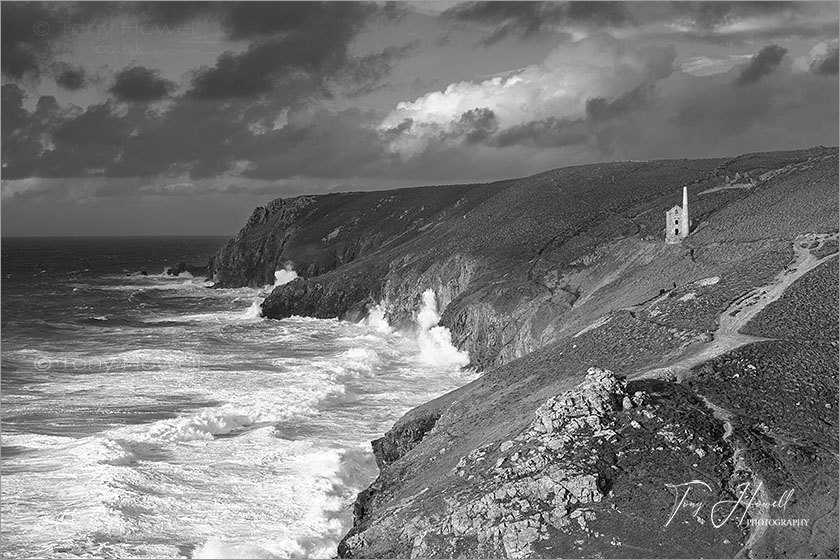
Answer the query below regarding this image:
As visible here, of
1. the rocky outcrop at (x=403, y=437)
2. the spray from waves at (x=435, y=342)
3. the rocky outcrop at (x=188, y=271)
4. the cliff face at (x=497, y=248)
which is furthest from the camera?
the rocky outcrop at (x=188, y=271)

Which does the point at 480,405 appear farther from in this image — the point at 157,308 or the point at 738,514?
the point at 157,308

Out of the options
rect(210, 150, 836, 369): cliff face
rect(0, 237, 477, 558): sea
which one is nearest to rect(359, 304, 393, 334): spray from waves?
rect(0, 237, 477, 558): sea

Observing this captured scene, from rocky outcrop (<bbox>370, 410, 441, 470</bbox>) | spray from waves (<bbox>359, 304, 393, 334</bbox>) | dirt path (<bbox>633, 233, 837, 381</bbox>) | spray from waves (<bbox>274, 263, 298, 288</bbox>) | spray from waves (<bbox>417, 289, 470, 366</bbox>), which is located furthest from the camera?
spray from waves (<bbox>274, 263, 298, 288</bbox>)

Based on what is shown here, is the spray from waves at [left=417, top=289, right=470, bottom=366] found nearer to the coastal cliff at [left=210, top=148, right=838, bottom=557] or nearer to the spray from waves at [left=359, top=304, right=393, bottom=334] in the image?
the coastal cliff at [left=210, top=148, right=838, bottom=557]

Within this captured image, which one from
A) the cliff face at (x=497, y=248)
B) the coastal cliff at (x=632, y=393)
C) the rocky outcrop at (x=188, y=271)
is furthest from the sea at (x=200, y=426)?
the rocky outcrop at (x=188, y=271)

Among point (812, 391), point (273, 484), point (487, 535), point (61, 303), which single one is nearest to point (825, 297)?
point (812, 391)

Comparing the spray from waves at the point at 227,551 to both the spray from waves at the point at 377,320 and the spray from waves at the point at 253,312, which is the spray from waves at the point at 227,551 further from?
the spray from waves at the point at 253,312
